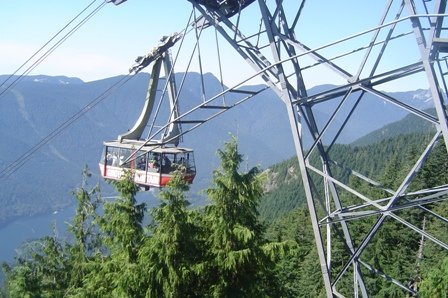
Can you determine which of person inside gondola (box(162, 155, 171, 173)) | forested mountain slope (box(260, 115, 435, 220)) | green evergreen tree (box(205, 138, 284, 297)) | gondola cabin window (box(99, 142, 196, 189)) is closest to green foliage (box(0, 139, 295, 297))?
green evergreen tree (box(205, 138, 284, 297))

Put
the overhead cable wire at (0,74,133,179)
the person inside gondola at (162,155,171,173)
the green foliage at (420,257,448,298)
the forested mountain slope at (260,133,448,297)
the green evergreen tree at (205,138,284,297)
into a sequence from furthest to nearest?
the forested mountain slope at (260,133,448,297)
the person inside gondola at (162,155,171,173)
the overhead cable wire at (0,74,133,179)
the green foliage at (420,257,448,298)
the green evergreen tree at (205,138,284,297)

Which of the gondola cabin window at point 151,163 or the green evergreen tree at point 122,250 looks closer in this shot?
the green evergreen tree at point 122,250

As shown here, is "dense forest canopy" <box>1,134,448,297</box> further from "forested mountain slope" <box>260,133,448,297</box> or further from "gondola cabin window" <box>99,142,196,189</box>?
"forested mountain slope" <box>260,133,448,297</box>

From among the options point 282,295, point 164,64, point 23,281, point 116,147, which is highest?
point 164,64

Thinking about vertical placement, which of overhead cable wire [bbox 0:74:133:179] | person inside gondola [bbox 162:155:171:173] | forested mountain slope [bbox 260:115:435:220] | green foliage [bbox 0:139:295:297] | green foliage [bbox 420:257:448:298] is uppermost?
forested mountain slope [bbox 260:115:435:220]

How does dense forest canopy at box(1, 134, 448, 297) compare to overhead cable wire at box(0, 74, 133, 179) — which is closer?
dense forest canopy at box(1, 134, 448, 297)

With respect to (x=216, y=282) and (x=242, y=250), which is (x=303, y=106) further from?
(x=216, y=282)

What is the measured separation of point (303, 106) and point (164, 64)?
5435 millimetres

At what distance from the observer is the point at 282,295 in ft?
40.7

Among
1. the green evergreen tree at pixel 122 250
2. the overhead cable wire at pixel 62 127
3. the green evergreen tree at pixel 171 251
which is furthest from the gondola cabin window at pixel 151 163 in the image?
the green evergreen tree at pixel 171 251

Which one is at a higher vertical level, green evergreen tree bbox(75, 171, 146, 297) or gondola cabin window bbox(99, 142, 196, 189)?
gondola cabin window bbox(99, 142, 196, 189)

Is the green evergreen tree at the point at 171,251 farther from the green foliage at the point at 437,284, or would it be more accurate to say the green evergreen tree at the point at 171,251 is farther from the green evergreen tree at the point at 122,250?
the green foliage at the point at 437,284

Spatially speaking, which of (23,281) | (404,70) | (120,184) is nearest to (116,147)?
(120,184)

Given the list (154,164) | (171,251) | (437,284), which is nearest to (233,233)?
(171,251)
